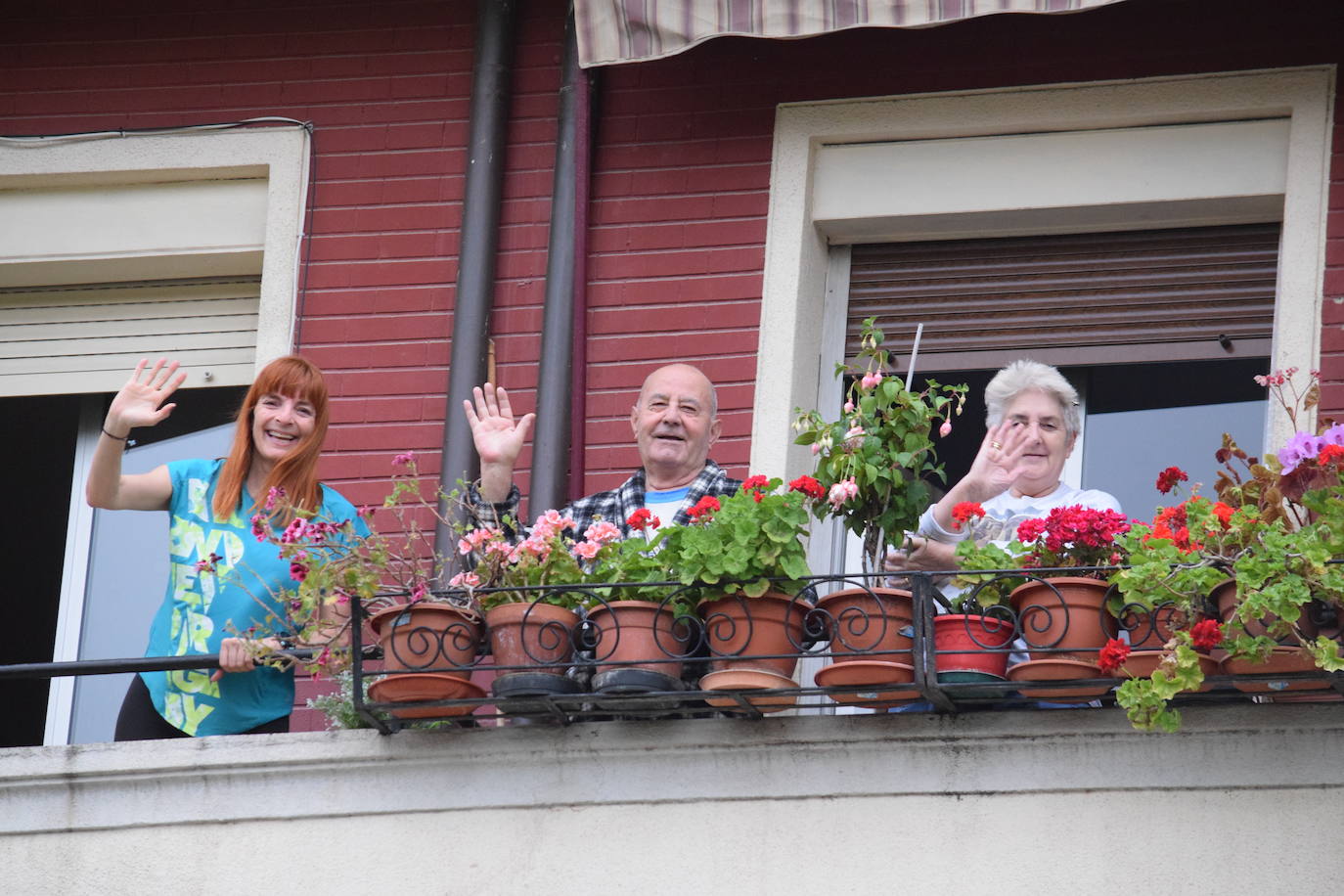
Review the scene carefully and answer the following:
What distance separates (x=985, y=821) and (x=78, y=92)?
174 inches

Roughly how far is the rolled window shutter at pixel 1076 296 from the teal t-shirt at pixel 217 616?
2.06 meters

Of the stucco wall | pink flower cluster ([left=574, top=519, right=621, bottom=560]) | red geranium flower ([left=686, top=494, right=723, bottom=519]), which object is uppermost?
red geranium flower ([left=686, top=494, right=723, bottom=519])

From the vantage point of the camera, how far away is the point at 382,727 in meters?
6.18

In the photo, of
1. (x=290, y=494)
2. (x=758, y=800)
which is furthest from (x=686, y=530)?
(x=290, y=494)

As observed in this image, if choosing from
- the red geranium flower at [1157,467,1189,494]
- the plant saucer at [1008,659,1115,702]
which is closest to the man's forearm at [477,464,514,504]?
the plant saucer at [1008,659,1115,702]

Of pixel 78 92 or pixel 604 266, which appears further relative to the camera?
pixel 78 92

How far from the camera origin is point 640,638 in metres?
5.89

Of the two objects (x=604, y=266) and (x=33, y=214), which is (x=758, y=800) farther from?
(x=33, y=214)

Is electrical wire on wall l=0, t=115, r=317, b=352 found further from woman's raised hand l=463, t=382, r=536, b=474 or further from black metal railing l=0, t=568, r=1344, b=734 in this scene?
black metal railing l=0, t=568, r=1344, b=734

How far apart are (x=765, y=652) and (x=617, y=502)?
1058mm

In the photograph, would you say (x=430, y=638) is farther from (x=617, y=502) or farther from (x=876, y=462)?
(x=876, y=462)

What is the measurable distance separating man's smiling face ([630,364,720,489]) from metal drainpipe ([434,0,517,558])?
818 mm

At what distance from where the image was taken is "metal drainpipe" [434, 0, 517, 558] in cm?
750

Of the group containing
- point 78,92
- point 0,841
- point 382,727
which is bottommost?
point 0,841
